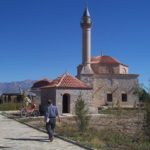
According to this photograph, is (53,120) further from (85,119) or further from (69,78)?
(69,78)

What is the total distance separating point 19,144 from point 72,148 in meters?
2.25

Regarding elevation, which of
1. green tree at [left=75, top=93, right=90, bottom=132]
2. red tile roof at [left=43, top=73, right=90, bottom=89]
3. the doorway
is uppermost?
red tile roof at [left=43, top=73, right=90, bottom=89]

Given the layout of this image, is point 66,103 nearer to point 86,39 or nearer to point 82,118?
point 86,39

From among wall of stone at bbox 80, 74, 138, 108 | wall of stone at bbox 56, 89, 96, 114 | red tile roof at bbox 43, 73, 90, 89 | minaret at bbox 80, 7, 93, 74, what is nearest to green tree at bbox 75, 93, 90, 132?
wall of stone at bbox 56, 89, 96, 114

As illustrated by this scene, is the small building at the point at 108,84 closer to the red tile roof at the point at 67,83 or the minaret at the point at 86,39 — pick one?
the minaret at the point at 86,39

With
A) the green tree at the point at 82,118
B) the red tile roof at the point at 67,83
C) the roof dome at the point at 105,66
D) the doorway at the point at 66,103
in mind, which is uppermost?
the roof dome at the point at 105,66

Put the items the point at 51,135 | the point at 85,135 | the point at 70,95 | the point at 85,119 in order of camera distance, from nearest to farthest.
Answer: the point at 51,135 → the point at 85,135 → the point at 85,119 → the point at 70,95

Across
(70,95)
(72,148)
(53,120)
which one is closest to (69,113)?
(70,95)

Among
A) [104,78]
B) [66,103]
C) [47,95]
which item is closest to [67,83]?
[66,103]

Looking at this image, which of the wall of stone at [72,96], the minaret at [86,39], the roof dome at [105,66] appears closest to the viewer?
the wall of stone at [72,96]

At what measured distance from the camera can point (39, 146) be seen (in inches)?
592

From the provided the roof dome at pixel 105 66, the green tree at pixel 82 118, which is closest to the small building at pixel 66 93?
the green tree at pixel 82 118

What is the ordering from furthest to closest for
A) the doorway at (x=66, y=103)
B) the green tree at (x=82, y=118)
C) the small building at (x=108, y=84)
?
the small building at (x=108, y=84), the doorway at (x=66, y=103), the green tree at (x=82, y=118)

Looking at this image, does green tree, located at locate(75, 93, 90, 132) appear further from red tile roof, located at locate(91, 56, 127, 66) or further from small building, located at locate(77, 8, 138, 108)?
red tile roof, located at locate(91, 56, 127, 66)
